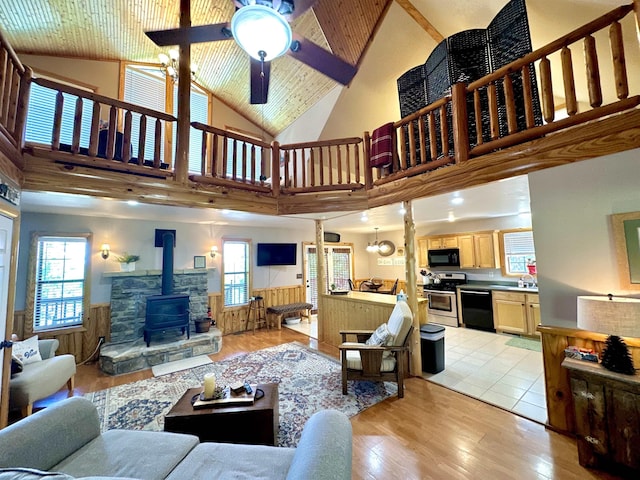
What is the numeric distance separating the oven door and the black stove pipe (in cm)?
567

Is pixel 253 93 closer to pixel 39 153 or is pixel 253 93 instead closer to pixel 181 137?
pixel 181 137

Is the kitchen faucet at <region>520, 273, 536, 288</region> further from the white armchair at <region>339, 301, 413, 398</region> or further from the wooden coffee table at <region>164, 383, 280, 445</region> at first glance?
the wooden coffee table at <region>164, 383, 280, 445</region>

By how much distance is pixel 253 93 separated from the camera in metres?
3.27

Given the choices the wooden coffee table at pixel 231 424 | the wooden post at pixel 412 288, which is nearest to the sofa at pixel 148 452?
the wooden coffee table at pixel 231 424

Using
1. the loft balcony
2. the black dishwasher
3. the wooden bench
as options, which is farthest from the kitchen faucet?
the wooden bench

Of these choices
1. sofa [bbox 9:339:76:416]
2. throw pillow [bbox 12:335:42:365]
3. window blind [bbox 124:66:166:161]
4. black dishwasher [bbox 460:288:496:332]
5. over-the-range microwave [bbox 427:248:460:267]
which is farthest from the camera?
over-the-range microwave [bbox 427:248:460:267]

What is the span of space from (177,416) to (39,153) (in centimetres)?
287

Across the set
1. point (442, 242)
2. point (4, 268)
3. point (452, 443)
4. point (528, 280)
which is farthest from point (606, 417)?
point (442, 242)

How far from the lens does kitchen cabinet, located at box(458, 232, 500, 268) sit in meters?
5.82

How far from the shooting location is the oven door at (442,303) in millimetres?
5992

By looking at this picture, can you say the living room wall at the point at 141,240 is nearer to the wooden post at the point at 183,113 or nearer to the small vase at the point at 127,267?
the small vase at the point at 127,267

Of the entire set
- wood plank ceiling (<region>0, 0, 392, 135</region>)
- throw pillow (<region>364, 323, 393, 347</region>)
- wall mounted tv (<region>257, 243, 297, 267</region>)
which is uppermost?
wood plank ceiling (<region>0, 0, 392, 135</region>)

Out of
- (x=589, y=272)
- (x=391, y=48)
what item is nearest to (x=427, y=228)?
(x=391, y=48)

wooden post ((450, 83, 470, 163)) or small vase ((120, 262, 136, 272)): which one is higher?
wooden post ((450, 83, 470, 163))
